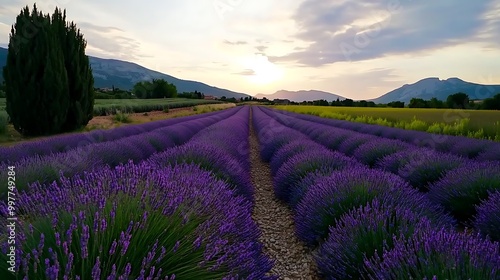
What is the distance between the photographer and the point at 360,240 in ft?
6.91

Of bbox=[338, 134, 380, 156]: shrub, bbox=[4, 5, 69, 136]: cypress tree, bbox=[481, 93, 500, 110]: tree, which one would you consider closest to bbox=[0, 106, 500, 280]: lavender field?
bbox=[338, 134, 380, 156]: shrub

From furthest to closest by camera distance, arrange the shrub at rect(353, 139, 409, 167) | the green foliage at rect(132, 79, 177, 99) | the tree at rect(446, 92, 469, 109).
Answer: the green foliage at rect(132, 79, 177, 99)
the tree at rect(446, 92, 469, 109)
the shrub at rect(353, 139, 409, 167)

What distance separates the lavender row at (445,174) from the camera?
3.50 meters

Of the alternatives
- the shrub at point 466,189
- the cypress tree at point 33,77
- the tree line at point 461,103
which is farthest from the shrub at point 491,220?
the tree line at point 461,103

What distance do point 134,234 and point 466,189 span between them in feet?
12.0

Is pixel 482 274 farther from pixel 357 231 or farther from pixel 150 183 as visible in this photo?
pixel 150 183

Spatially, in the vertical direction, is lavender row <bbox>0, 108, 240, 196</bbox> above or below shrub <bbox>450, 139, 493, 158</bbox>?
below

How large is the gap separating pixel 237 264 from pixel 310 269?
1.52m

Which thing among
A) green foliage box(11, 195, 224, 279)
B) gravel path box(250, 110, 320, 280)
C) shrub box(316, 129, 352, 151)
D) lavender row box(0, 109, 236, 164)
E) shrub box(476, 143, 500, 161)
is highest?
green foliage box(11, 195, 224, 279)

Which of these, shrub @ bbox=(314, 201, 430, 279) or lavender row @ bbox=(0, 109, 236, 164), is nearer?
shrub @ bbox=(314, 201, 430, 279)

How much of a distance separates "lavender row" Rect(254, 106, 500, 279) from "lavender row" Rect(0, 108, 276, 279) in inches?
25.3

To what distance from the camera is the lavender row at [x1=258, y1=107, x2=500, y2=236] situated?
3500mm

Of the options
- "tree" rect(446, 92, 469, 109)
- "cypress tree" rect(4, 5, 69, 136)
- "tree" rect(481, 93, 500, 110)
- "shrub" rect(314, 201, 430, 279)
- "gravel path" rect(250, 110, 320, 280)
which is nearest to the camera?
"shrub" rect(314, 201, 430, 279)

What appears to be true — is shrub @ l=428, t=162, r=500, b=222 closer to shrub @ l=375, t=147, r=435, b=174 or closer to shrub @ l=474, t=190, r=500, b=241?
shrub @ l=474, t=190, r=500, b=241
